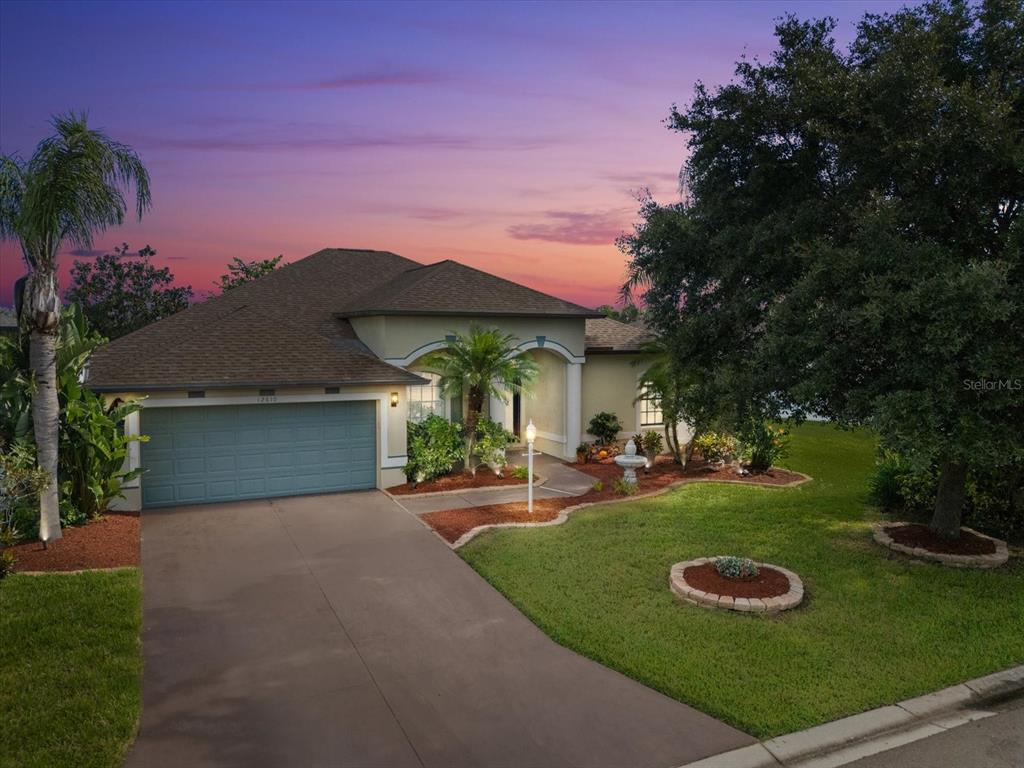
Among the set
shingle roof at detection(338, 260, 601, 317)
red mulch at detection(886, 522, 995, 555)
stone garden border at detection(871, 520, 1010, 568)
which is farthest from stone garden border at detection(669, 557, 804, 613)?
shingle roof at detection(338, 260, 601, 317)

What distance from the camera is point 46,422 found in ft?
31.0

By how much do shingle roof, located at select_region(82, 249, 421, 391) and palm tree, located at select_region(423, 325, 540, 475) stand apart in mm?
869

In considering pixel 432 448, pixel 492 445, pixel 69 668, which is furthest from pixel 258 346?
pixel 69 668

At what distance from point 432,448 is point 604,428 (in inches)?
218

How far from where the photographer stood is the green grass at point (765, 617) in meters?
5.86

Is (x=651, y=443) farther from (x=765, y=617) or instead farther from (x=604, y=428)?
(x=765, y=617)

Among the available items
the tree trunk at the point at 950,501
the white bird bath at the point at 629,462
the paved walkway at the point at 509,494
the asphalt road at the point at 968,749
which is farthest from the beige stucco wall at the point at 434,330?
the asphalt road at the point at 968,749

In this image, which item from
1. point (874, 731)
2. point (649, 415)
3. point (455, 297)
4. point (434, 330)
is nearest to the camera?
point (874, 731)

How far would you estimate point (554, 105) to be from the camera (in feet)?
51.2

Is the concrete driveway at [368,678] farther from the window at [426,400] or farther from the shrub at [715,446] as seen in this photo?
the shrub at [715,446]

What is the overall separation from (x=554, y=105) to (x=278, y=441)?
10.3 m

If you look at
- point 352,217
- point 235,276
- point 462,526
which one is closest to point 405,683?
point 462,526

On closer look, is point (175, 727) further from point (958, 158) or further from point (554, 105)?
point (554, 105)

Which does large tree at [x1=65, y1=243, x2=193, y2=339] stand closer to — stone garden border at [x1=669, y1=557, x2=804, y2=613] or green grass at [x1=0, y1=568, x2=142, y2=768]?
green grass at [x1=0, y1=568, x2=142, y2=768]
